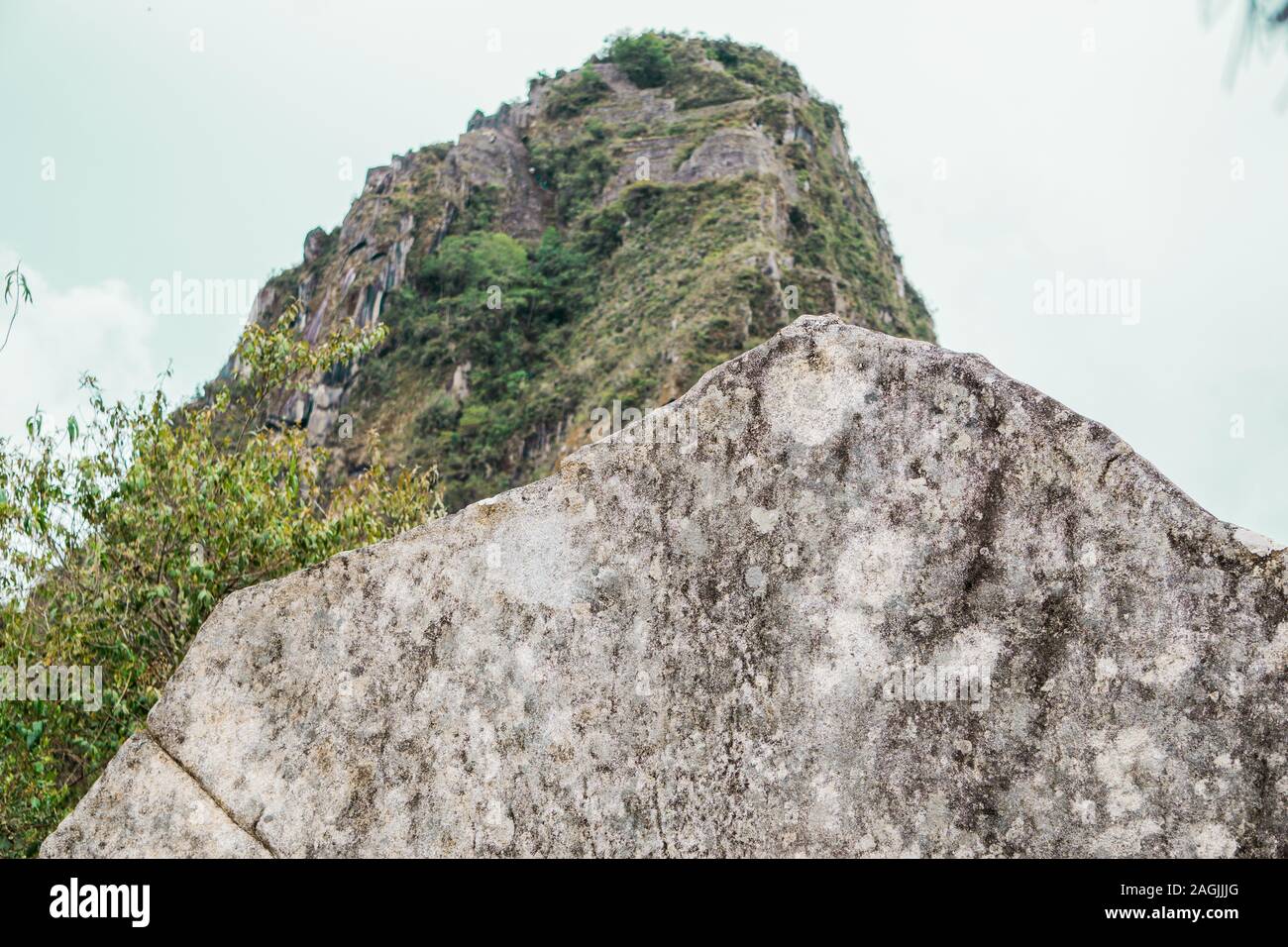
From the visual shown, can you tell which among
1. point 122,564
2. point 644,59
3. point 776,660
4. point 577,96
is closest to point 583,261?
point 577,96

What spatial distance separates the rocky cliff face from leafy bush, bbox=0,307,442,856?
3710 centimetres

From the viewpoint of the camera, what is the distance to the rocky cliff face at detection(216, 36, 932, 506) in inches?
2151

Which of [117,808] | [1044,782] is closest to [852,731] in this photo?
[1044,782]

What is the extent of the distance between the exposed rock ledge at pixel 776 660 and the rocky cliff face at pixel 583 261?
1663 inches

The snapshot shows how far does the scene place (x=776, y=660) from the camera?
389 cm

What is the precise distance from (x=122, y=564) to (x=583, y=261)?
60731 millimetres

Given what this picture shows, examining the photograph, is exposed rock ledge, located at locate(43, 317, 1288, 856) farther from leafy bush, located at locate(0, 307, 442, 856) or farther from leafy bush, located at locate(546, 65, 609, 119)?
leafy bush, located at locate(546, 65, 609, 119)

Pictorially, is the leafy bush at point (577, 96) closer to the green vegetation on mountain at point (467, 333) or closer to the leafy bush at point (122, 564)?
the green vegetation on mountain at point (467, 333)

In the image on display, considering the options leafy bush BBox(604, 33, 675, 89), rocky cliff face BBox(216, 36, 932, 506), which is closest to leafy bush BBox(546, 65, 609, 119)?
rocky cliff face BBox(216, 36, 932, 506)

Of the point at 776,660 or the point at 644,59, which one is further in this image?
the point at 644,59

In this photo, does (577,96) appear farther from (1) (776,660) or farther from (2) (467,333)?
(1) (776,660)
